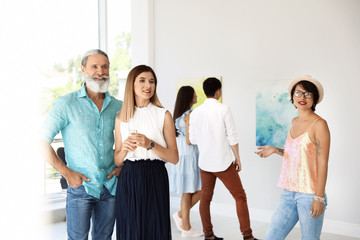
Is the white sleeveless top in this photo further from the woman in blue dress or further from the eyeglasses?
the woman in blue dress

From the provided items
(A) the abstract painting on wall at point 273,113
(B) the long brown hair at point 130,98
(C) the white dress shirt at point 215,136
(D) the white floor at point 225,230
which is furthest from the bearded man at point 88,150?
(A) the abstract painting on wall at point 273,113

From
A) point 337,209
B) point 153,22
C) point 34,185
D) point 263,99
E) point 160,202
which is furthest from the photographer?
point 153,22

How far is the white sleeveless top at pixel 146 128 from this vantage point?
2730mm

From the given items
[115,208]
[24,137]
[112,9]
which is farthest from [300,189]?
[112,9]

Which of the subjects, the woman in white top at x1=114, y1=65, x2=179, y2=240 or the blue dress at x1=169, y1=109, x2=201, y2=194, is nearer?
the woman in white top at x1=114, y1=65, x2=179, y2=240

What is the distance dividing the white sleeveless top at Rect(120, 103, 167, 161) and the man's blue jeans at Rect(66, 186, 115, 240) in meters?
0.34

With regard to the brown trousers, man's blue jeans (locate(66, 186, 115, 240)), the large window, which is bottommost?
the brown trousers

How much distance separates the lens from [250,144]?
5980mm

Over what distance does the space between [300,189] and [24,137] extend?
442cm

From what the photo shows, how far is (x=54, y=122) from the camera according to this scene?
8.58 feet

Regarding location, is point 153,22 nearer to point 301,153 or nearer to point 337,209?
point 337,209

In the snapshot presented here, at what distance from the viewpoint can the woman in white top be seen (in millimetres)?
2676

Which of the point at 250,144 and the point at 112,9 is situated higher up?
the point at 112,9

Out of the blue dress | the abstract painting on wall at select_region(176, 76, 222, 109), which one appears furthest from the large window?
the blue dress
